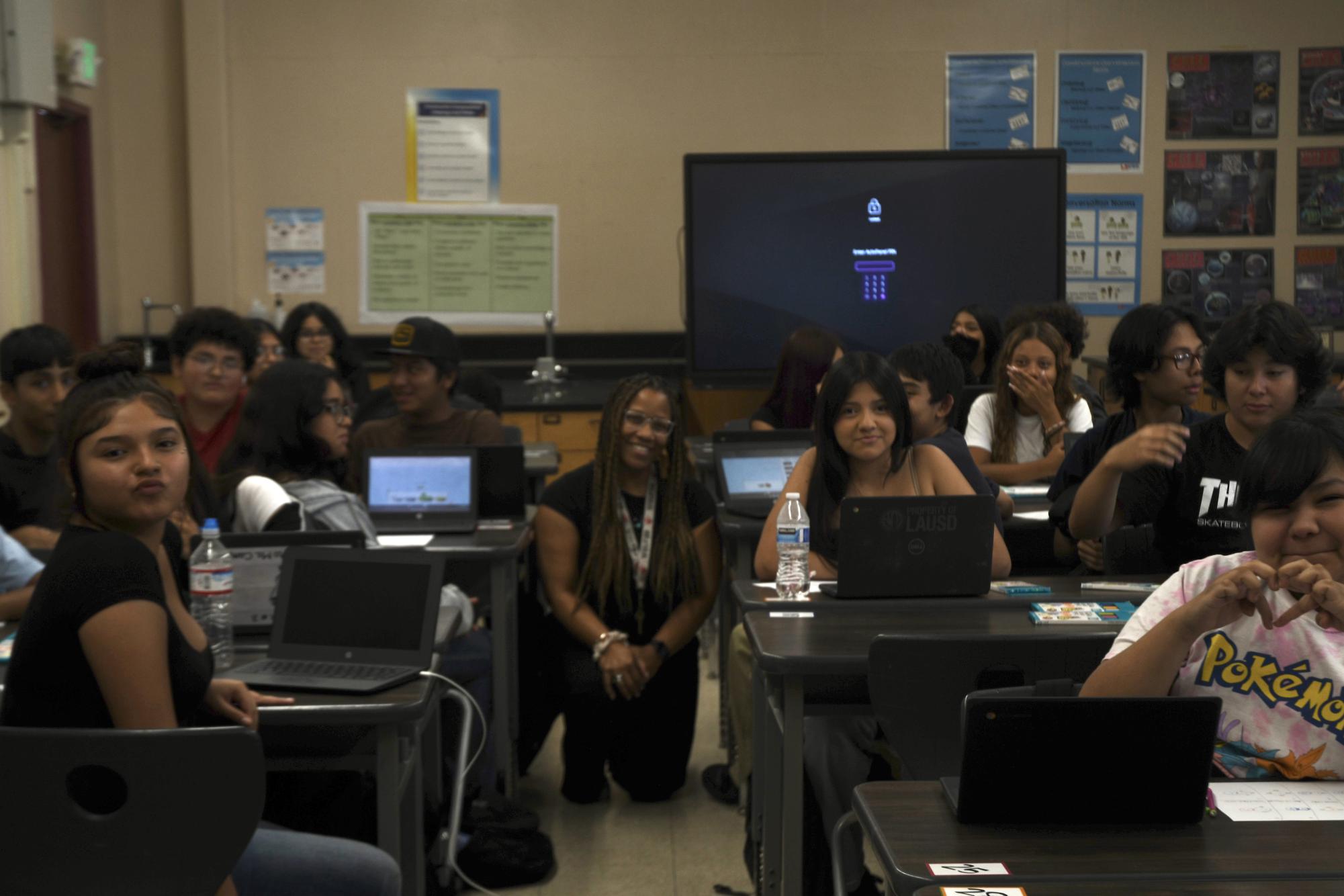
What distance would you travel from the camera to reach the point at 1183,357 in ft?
10.2

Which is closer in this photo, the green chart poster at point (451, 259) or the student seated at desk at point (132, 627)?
the student seated at desk at point (132, 627)

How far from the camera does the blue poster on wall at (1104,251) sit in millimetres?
6922

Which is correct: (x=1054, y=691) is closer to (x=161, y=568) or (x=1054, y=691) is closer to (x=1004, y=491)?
(x=161, y=568)

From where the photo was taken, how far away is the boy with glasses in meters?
3.74

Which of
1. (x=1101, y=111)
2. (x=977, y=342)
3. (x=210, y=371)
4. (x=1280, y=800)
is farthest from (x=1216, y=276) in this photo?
(x=1280, y=800)

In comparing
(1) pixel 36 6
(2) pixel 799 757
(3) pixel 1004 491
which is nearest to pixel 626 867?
(2) pixel 799 757

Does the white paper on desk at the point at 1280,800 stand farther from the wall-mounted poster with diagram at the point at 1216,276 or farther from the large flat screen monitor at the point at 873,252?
the wall-mounted poster with diagram at the point at 1216,276

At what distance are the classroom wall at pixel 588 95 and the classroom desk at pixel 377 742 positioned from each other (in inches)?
181

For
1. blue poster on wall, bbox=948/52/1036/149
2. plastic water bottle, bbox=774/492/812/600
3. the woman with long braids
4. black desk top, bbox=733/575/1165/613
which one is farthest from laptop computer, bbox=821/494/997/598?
blue poster on wall, bbox=948/52/1036/149

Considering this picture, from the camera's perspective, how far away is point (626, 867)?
122 inches

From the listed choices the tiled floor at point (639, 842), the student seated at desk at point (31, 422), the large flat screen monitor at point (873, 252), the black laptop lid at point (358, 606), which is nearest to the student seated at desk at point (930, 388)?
the tiled floor at point (639, 842)

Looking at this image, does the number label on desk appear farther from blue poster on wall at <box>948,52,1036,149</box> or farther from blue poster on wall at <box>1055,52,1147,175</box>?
blue poster on wall at <box>1055,52,1147,175</box>

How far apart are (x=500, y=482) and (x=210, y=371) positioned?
0.85 m

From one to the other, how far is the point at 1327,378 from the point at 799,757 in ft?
4.59
